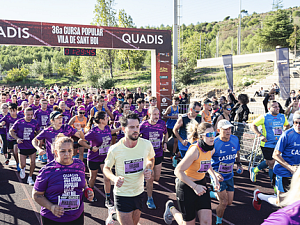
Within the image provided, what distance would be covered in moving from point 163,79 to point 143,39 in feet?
8.05

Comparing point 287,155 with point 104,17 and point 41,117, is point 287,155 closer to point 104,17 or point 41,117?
point 41,117

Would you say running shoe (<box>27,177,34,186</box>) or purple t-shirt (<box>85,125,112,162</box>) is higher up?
purple t-shirt (<box>85,125,112,162</box>)

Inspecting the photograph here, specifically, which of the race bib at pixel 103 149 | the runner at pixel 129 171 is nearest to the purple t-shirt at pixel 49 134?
the race bib at pixel 103 149

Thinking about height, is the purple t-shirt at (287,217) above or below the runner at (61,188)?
above

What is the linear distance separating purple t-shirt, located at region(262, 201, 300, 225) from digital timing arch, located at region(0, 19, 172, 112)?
11.6m

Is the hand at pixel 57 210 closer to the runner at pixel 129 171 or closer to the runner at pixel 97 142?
the runner at pixel 129 171

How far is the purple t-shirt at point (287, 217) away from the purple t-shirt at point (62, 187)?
2347mm

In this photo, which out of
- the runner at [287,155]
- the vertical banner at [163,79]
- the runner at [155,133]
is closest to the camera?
the runner at [287,155]

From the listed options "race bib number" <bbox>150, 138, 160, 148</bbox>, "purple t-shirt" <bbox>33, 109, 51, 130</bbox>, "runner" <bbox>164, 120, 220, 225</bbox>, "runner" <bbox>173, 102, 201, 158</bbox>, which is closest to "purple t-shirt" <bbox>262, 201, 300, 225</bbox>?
"runner" <bbox>164, 120, 220, 225</bbox>

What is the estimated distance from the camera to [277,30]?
4297cm

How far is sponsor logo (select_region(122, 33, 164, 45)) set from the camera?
12.5 meters

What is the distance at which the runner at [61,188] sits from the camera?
289 cm

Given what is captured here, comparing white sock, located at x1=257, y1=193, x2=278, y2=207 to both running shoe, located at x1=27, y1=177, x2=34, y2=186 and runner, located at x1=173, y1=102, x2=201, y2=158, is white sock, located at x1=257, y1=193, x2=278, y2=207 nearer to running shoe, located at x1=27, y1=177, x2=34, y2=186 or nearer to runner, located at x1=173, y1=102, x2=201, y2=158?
runner, located at x1=173, y1=102, x2=201, y2=158

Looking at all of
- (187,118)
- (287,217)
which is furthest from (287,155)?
(287,217)
